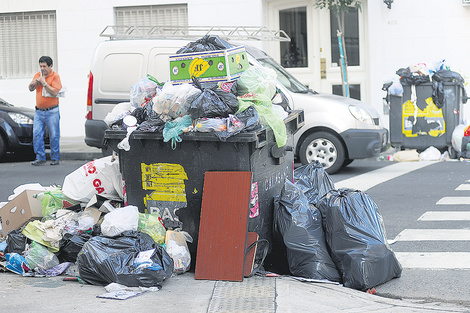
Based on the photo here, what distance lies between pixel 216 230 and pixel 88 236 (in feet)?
3.38

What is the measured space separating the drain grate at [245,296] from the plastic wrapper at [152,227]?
593 mm

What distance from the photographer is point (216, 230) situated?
18.1ft

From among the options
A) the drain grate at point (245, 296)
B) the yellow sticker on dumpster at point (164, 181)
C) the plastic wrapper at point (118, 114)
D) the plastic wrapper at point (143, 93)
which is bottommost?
the drain grate at point (245, 296)

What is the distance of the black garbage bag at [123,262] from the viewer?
17.1ft

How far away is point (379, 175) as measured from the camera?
11.0 metres

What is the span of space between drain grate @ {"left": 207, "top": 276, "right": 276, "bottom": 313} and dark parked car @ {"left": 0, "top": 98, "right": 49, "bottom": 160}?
9.13m

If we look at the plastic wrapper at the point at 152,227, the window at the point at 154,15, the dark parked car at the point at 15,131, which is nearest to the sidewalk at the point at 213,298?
the plastic wrapper at the point at 152,227

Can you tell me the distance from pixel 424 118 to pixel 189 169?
8.16 meters

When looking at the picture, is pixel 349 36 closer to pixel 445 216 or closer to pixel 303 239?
pixel 445 216

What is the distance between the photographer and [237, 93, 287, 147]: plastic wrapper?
5887mm

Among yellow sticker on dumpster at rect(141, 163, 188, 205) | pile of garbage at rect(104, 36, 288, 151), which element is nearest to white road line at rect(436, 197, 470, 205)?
pile of garbage at rect(104, 36, 288, 151)

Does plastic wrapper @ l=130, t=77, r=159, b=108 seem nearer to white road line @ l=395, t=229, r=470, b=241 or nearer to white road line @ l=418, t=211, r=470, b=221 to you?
white road line @ l=395, t=229, r=470, b=241

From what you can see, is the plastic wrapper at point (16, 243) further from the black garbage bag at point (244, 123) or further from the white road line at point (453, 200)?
the white road line at point (453, 200)

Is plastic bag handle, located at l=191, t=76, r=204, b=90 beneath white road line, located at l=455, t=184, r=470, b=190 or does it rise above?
above
